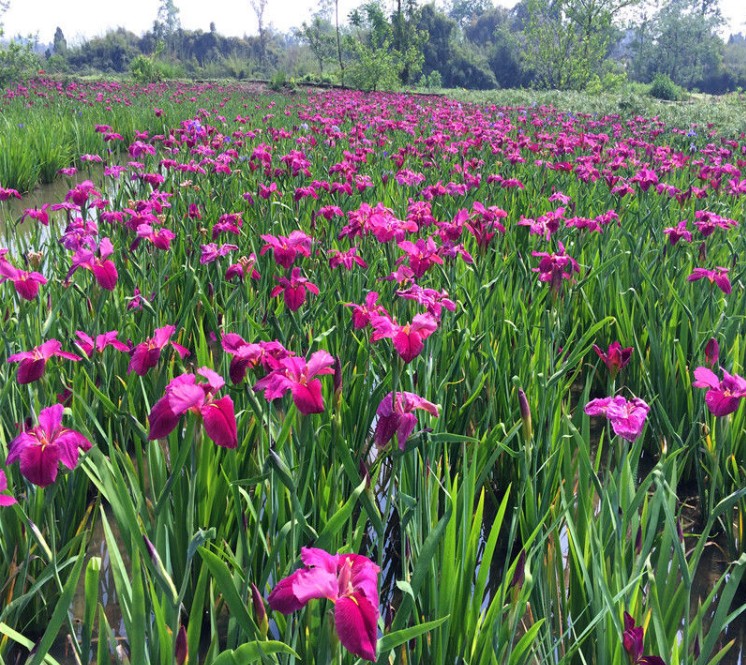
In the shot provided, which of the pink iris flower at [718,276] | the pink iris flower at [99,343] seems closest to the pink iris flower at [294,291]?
the pink iris flower at [99,343]

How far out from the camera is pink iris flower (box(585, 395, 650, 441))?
4.25 ft

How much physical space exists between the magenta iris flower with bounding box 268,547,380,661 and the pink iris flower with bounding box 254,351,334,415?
1.09ft

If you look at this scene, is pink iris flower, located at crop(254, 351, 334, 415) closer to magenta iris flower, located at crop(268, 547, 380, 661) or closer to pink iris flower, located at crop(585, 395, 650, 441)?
magenta iris flower, located at crop(268, 547, 380, 661)

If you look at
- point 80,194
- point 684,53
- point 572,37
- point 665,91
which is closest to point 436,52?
point 572,37

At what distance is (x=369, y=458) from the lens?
236 cm

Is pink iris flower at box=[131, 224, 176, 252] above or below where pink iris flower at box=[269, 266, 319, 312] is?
above

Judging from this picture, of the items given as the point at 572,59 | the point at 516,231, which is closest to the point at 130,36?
the point at 572,59

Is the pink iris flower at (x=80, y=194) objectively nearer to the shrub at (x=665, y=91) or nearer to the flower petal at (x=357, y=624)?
the flower petal at (x=357, y=624)

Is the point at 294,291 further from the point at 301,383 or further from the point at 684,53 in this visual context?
the point at 684,53

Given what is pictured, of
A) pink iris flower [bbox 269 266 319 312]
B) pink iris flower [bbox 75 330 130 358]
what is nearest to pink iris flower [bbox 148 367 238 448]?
pink iris flower [bbox 75 330 130 358]

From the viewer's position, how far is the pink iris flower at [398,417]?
1242mm

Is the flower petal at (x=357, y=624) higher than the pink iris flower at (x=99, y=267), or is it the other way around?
the pink iris flower at (x=99, y=267)

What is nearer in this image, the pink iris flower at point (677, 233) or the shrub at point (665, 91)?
the pink iris flower at point (677, 233)

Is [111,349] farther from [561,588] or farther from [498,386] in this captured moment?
[561,588]
